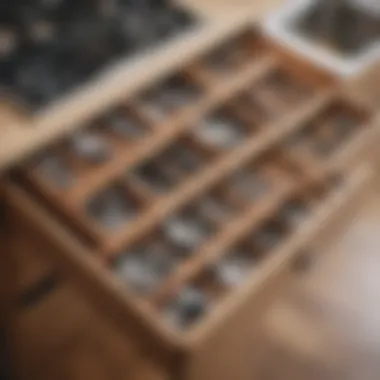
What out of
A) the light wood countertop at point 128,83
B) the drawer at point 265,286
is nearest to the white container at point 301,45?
the light wood countertop at point 128,83

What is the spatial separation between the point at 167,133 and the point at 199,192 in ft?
0.37

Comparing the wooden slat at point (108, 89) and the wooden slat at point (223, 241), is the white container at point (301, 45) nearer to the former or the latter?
the wooden slat at point (108, 89)

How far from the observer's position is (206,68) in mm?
1325

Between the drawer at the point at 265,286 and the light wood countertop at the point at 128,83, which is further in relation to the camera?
the light wood countertop at the point at 128,83

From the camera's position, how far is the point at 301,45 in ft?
4.42

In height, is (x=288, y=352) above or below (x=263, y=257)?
Answer: below

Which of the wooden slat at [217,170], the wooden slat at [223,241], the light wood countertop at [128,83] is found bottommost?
the wooden slat at [223,241]

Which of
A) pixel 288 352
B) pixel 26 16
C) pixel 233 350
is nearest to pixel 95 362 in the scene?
pixel 233 350

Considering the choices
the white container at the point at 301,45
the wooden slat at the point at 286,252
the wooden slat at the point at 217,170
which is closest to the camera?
the wooden slat at the point at 286,252

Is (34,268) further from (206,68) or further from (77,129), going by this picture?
(206,68)

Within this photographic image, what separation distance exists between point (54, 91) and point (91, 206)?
194 mm

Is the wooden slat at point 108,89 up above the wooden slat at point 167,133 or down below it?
above

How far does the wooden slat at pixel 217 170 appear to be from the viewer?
1.06 m

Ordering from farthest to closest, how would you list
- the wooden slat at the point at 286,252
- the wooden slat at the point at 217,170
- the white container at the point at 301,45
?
the white container at the point at 301,45, the wooden slat at the point at 217,170, the wooden slat at the point at 286,252
